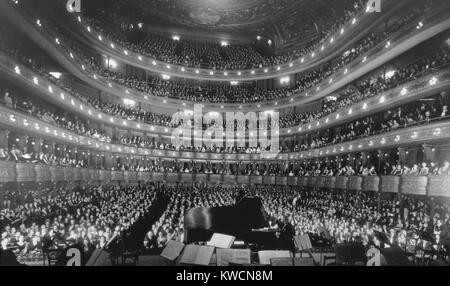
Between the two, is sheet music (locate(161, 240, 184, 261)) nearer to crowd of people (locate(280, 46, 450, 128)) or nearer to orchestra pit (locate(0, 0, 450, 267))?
orchestra pit (locate(0, 0, 450, 267))

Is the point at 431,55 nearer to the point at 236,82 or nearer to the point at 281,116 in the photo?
the point at 281,116

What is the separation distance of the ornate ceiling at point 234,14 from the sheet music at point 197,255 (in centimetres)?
3555

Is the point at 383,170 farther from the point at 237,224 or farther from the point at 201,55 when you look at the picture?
the point at 201,55

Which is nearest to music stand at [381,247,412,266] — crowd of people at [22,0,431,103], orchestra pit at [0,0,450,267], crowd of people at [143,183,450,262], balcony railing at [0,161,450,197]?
orchestra pit at [0,0,450,267]

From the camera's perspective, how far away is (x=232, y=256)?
7.86 metres

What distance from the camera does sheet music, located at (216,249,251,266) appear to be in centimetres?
771

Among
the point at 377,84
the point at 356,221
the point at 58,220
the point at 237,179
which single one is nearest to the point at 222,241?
the point at 58,220

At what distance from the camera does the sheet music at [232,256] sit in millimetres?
7711

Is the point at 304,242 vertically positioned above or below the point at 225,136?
below

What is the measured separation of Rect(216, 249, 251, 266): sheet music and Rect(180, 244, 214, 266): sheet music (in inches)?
8.5

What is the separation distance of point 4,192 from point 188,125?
78.7 feet

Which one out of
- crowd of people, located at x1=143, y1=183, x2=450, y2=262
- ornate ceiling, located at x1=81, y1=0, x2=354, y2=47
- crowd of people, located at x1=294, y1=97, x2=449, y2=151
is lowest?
crowd of people, located at x1=143, y1=183, x2=450, y2=262

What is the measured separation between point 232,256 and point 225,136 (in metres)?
35.6
